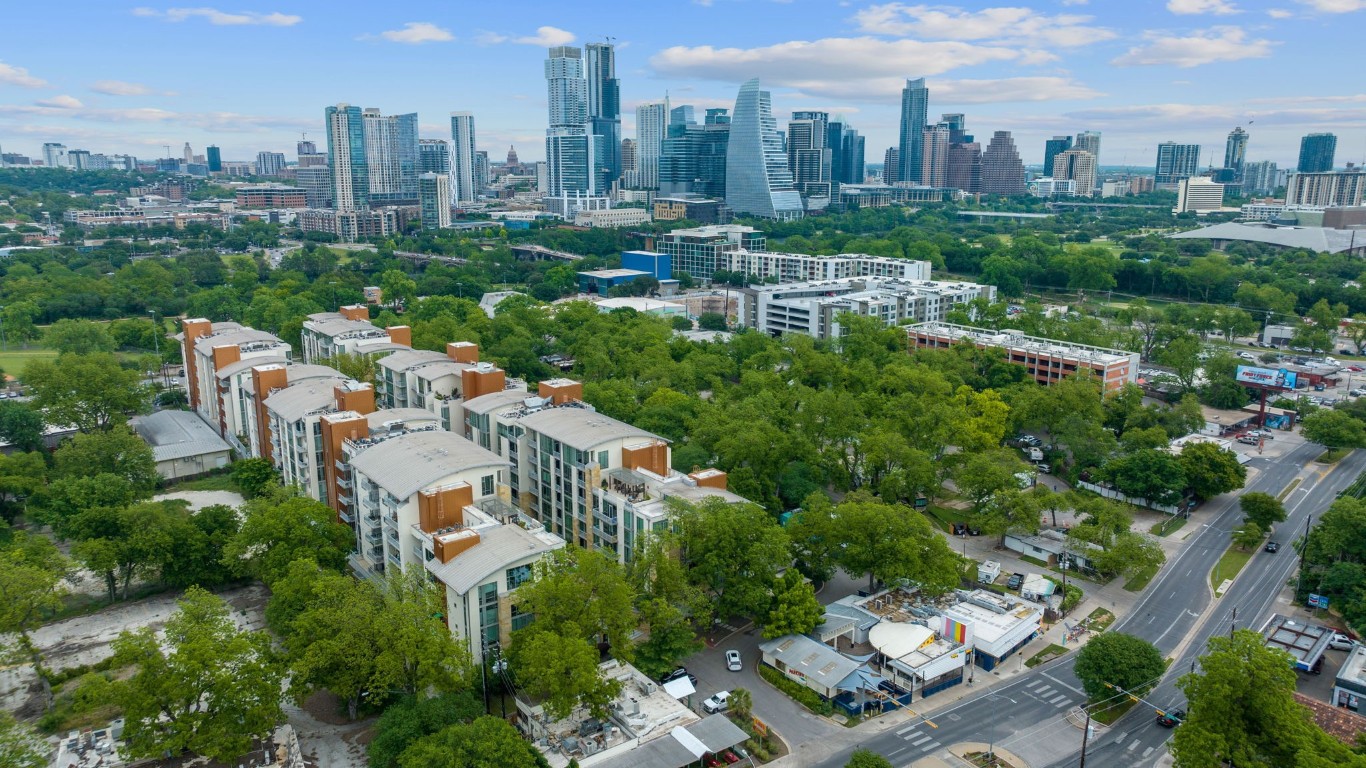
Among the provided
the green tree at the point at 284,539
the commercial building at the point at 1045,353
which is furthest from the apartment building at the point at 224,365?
the commercial building at the point at 1045,353

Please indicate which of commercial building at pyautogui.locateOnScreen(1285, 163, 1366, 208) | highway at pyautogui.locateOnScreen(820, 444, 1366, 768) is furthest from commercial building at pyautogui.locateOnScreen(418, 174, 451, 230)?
commercial building at pyautogui.locateOnScreen(1285, 163, 1366, 208)

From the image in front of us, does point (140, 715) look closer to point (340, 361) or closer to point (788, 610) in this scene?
point (788, 610)

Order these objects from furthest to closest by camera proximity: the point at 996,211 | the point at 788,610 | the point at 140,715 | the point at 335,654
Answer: the point at 996,211 < the point at 788,610 < the point at 335,654 < the point at 140,715

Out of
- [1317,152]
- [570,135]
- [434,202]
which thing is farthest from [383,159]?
[1317,152]

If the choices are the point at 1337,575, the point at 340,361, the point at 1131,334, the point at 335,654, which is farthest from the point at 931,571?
the point at 1131,334

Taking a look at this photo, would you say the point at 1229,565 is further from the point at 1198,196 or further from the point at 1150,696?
the point at 1198,196
